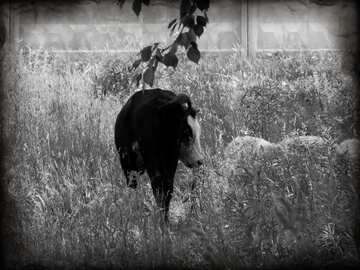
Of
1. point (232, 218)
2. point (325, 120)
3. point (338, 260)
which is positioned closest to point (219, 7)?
point (325, 120)

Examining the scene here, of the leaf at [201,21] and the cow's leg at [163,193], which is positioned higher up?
the leaf at [201,21]

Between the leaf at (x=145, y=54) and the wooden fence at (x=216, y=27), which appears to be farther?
the wooden fence at (x=216, y=27)

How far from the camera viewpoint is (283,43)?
10.5 feet

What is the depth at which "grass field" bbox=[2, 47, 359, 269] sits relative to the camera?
304cm

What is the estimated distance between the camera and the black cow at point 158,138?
3135 mm

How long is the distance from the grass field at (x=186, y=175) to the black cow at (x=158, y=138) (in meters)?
0.05

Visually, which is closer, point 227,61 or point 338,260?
point 338,260

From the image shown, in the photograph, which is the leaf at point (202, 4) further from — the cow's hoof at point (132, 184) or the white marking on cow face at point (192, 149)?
the cow's hoof at point (132, 184)

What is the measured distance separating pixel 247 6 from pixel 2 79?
138 centimetres

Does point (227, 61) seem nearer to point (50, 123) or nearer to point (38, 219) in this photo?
point (50, 123)

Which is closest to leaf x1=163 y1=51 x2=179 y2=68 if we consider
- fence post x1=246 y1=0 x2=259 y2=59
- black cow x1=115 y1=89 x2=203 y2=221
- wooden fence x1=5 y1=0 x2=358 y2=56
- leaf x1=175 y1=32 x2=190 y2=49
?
leaf x1=175 y1=32 x2=190 y2=49

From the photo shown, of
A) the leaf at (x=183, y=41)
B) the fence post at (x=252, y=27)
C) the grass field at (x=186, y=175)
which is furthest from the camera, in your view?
the fence post at (x=252, y=27)

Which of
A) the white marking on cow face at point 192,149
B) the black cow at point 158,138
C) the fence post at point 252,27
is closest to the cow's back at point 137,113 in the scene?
the black cow at point 158,138

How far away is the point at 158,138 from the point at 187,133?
0.16 metres
